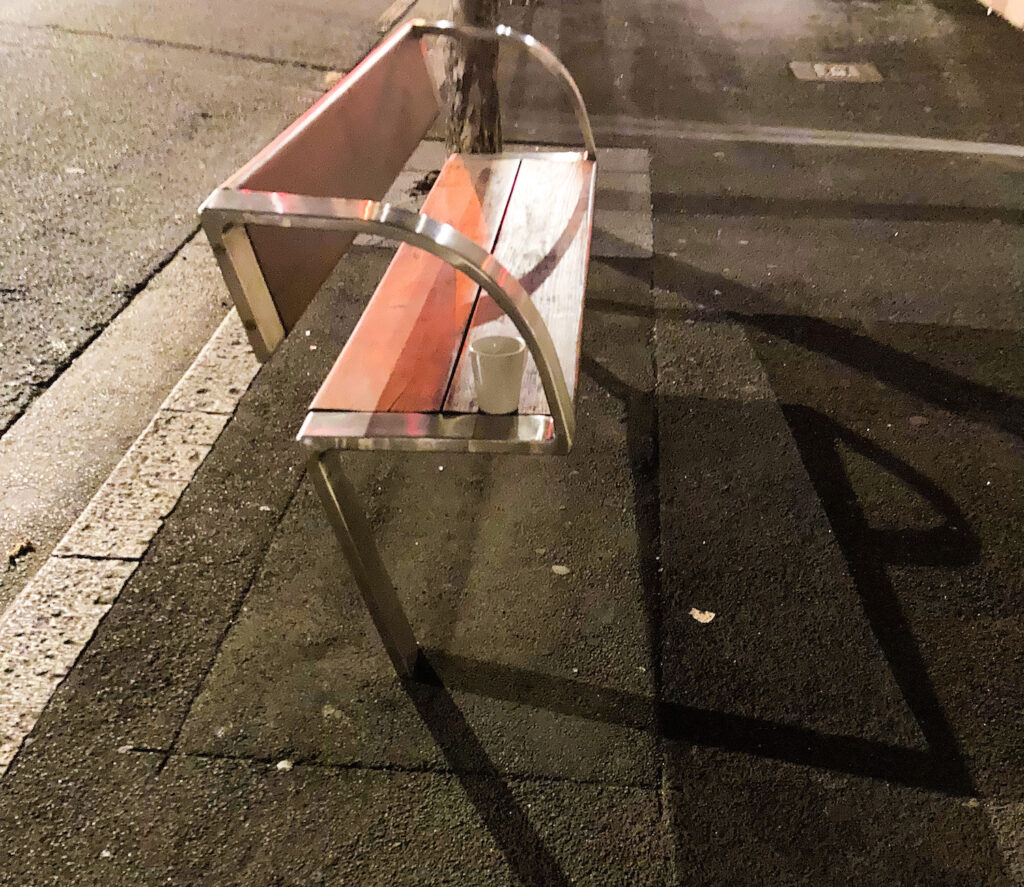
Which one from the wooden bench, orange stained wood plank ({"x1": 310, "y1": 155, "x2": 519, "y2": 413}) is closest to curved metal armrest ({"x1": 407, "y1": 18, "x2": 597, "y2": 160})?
the wooden bench

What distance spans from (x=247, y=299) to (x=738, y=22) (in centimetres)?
698

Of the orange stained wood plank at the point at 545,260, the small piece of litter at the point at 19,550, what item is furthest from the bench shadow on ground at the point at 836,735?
the small piece of litter at the point at 19,550

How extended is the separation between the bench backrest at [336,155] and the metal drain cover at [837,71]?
14.2 ft

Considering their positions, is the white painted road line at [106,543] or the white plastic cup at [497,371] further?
the white painted road line at [106,543]

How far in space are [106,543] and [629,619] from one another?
157cm

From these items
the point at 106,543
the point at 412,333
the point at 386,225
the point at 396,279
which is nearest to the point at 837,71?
the point at 396,279

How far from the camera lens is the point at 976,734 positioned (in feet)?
5.92

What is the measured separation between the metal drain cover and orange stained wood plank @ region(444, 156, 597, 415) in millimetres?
4106

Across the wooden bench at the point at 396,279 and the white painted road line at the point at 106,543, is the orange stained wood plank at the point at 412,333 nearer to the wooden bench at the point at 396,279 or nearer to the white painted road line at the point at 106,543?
the wooden bench at the point at 396,279

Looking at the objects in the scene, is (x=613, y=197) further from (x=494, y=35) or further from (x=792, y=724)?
(x=792, y=724)

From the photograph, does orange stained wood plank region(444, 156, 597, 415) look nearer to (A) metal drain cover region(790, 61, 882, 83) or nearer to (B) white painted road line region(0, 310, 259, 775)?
(B) white painted road line region(0, 310, 259, 775)

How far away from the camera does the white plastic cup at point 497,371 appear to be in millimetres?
1373

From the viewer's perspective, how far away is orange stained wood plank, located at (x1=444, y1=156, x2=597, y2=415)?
5.07 feet

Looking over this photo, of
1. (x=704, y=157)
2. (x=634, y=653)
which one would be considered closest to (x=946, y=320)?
(x=704, y=157)
